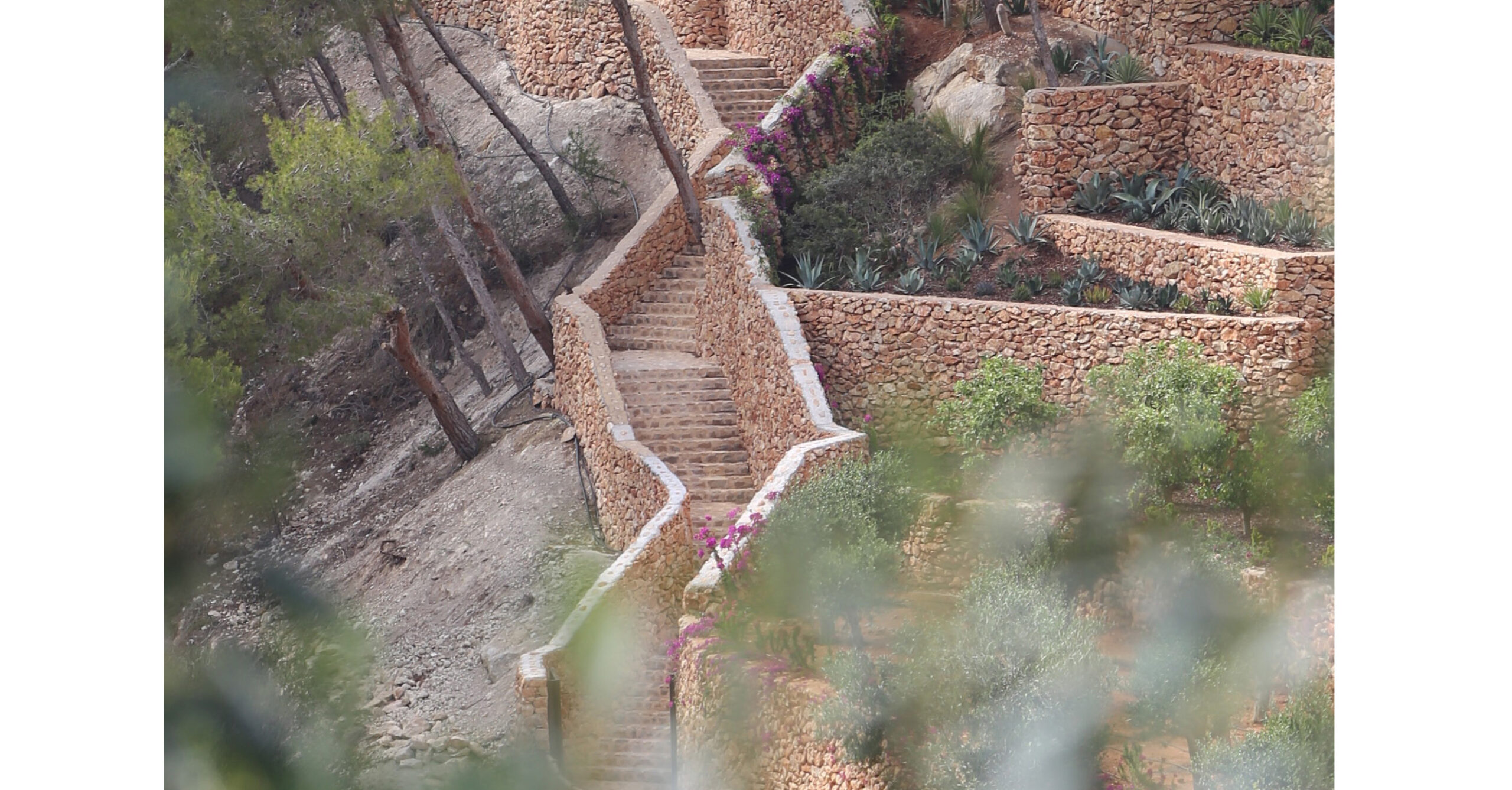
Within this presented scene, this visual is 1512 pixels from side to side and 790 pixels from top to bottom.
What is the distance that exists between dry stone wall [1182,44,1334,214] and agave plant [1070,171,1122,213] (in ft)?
3.46

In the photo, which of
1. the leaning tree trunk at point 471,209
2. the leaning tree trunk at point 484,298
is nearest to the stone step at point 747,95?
the leaning tree trunk at point 471,209

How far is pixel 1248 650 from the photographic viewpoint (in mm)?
12039

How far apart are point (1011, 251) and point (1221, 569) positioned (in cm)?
533

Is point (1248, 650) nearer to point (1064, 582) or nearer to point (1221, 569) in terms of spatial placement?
point (1221, 569)

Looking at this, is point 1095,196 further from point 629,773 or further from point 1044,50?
point 629,773

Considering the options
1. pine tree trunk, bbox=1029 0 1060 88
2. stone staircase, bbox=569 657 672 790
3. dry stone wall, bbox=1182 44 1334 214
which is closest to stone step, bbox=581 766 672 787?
stone staircase, bbox=569 657 672 790

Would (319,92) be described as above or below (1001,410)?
above

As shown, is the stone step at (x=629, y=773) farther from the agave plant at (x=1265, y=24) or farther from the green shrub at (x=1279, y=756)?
the agave plant at (x=1265, y=24)

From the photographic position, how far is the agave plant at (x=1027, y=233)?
17.2m

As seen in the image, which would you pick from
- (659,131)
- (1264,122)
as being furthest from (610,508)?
(1264,122)

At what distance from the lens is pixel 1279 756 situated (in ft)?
Result: 34.0

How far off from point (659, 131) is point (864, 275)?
376 centimetres

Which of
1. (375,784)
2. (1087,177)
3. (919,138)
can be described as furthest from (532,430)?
(375,784)

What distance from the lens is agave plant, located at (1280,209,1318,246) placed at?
15.3 m
